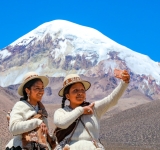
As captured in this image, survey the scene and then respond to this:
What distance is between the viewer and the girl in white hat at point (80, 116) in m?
5.24

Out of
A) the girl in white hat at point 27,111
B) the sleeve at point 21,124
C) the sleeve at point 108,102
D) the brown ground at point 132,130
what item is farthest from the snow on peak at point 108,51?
the sleeve at point 21,124

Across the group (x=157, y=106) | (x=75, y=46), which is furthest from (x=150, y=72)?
(x=157, y=106)

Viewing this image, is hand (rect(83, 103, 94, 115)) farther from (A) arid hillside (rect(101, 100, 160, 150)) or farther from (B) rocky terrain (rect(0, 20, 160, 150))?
(B) rocky terrain (rect(0, 20, 160, 150))

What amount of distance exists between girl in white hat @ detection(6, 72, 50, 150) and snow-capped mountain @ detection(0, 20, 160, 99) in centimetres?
14184

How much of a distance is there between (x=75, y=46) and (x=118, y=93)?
184 m

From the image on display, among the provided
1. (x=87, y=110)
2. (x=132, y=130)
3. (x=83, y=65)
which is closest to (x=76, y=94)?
(x=87, y=110)

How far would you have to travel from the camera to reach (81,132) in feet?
17.4

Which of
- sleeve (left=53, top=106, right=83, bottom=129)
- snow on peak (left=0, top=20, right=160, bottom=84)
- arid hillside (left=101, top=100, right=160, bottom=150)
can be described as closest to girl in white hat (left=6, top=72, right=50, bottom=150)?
sleeve (left=53, top=106, right=83, bottom=129)

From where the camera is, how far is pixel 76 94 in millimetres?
5457

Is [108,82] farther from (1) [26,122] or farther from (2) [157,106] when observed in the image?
(1) [26,122]

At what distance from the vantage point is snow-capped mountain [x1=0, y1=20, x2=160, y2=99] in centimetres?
16012

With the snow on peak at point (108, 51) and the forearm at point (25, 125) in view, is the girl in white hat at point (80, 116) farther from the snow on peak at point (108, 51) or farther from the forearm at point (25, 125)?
the snow on peak at point (108, 51)

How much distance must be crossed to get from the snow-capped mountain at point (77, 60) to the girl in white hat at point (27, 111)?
142 m

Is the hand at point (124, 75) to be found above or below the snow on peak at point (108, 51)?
below
